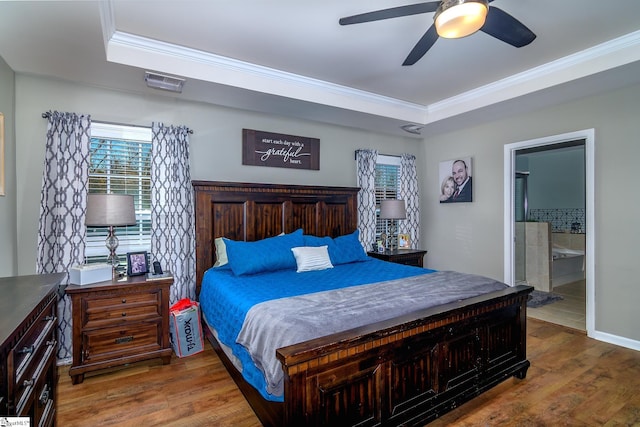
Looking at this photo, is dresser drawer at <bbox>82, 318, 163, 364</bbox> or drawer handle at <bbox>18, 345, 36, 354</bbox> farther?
dresser drawer at <bbox>82, 318, 163, 364</bbox>

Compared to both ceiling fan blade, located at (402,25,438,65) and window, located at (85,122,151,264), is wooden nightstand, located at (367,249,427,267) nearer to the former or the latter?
ceiling fan blade, located at (402,25,438,65)

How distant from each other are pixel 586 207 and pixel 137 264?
4685mm

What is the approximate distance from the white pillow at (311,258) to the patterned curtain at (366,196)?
4.28ft

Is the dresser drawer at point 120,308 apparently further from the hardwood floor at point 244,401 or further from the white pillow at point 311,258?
the white pillow at point 311,258

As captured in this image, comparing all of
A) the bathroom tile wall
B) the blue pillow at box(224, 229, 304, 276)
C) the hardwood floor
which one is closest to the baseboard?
the hardwood floor

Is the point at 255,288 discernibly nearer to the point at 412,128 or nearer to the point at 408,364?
the point at 408,364

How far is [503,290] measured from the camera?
250cm

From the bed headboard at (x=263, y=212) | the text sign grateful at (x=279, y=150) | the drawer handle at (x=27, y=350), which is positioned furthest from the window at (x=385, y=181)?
the drawer handle at (x=27, y=350)

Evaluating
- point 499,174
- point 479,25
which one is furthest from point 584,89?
point 479,25

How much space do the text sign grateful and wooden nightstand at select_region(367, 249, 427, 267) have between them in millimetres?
1488

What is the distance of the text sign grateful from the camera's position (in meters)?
3.82

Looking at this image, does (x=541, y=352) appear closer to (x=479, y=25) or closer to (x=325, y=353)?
(x=325, y=353)

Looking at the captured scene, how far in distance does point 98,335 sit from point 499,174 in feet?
15.8

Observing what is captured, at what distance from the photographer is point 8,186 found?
262cm
